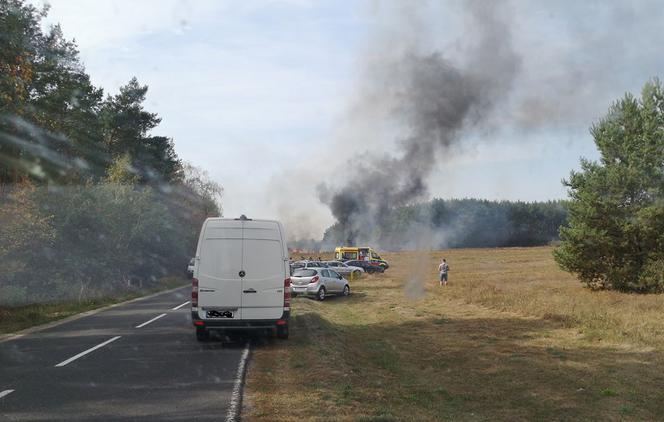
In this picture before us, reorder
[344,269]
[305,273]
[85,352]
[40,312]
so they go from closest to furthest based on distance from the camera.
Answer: [85,352], [40,312], [305,273], [344,269]

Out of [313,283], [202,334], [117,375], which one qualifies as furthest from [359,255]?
[117,375]

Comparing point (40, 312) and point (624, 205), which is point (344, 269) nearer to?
point (624, 205)

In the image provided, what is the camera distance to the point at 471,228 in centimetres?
11506

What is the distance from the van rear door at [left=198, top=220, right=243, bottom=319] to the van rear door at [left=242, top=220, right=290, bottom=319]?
0.16 m

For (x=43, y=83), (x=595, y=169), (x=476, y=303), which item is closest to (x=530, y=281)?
(x=595, y=169)

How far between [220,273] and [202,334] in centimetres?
→ 189

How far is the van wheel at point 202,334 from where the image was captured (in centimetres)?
1261

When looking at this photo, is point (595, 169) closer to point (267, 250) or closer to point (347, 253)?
point (267, 250)

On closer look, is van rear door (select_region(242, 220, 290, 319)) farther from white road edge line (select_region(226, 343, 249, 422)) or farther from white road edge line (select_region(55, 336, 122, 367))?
white road edge line (select_region(55, 336, 122, 367))

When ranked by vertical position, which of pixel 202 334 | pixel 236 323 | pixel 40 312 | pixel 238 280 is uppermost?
pixel 238 280

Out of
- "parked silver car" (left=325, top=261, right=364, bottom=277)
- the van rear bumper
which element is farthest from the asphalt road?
"parked silver car" (left=325, top=261, right=364, bottom=277)

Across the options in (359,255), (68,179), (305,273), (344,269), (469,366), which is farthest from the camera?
(359,255)

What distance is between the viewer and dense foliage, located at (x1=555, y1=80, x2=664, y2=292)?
1070 inches

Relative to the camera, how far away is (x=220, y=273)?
11.7 m
